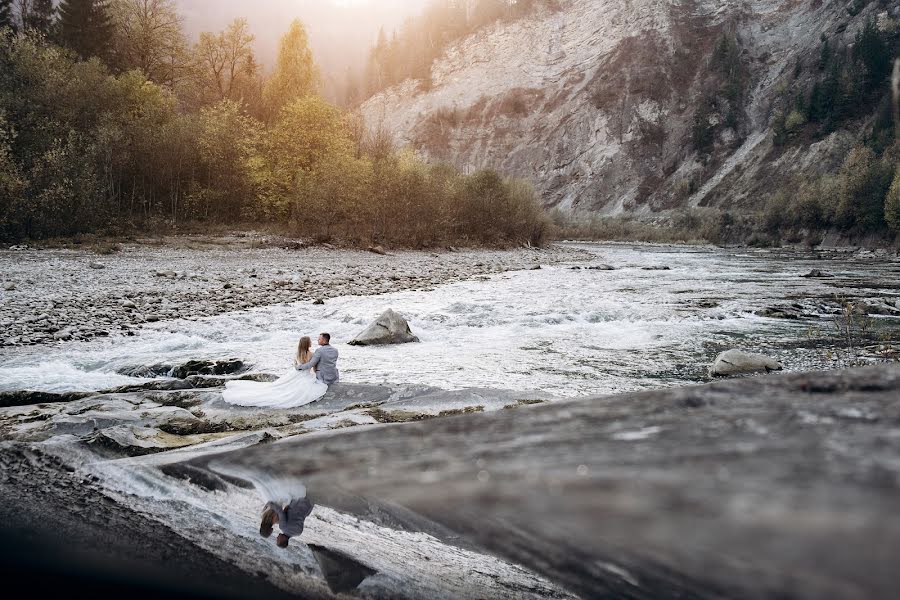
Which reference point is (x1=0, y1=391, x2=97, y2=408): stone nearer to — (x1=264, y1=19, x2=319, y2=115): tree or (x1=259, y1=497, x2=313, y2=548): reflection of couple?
(x1=259, y1=497, x2=313, y2=548): reflection of couple

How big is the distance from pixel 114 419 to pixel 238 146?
32.5m

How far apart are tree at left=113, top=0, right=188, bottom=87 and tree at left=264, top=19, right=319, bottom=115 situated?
763 cm

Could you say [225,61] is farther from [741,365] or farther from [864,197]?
[864,197]

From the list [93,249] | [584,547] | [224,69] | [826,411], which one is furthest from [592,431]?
[224,69]

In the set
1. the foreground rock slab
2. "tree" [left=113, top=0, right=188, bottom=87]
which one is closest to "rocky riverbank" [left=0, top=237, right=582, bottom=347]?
the foreground rock slab

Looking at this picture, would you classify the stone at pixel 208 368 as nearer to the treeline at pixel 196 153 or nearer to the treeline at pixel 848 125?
the treeline at pixel 196 153

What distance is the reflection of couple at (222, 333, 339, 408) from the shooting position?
5254 mm

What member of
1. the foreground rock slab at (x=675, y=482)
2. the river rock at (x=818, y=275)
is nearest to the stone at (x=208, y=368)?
the foreground rock slab at (x=675, y=482)

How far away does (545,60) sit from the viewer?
10831cm

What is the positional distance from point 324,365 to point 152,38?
4380 cm

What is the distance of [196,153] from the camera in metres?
32.8

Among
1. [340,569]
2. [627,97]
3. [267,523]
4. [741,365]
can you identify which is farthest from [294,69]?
[627,97]

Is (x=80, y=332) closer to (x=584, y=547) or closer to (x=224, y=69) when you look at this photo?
(x=584, y=547)

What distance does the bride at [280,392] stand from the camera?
17.1 ft
